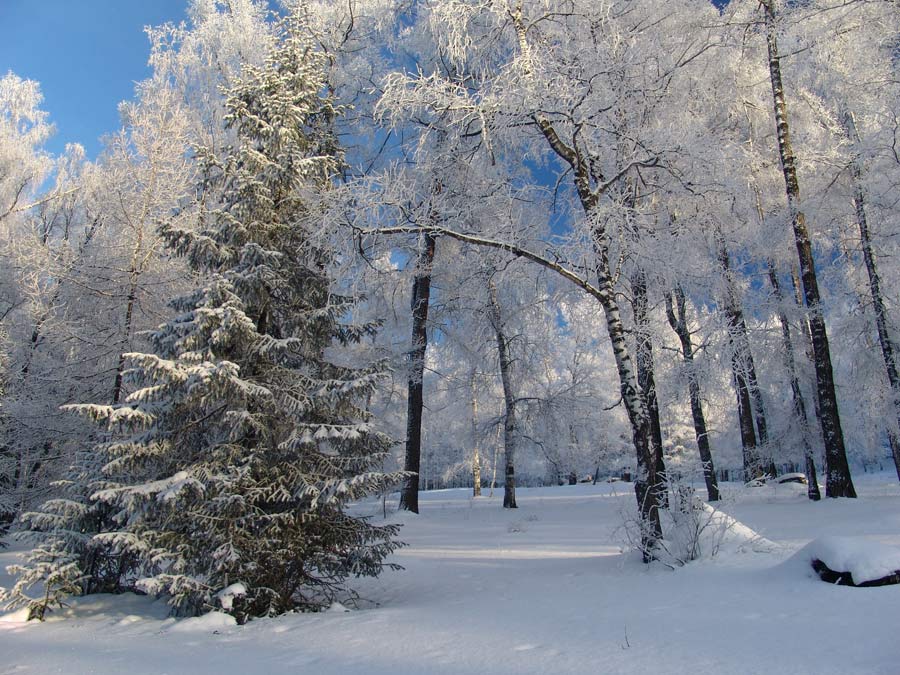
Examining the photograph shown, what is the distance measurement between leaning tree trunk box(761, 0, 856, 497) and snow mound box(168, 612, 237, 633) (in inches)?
464

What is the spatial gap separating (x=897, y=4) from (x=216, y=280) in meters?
12.5

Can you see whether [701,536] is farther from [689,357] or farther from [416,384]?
[416,384]

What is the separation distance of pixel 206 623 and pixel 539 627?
338 centimetres

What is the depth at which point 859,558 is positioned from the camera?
171 inches

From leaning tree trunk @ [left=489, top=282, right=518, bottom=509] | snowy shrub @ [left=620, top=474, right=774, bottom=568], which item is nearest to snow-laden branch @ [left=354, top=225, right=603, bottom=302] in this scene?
snowy shrub @ [left=620, top=474, right=774, bottom=568]

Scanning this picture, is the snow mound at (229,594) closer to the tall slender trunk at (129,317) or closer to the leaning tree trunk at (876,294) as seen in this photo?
the tall slender trunk at (129,317)

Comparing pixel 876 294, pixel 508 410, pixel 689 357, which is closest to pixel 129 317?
pixel 508 410

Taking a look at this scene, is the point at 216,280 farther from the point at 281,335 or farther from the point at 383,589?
the point at 383,589

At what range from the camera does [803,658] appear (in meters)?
3.12

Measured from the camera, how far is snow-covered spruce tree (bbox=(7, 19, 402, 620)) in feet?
19.1

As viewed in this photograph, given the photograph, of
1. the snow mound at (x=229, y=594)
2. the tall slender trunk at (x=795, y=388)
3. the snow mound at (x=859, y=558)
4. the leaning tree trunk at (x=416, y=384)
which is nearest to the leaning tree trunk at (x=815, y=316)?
the tall slender trunk at (x=795, y=388)

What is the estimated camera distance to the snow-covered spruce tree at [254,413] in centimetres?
583

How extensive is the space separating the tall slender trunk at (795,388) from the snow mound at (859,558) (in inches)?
404

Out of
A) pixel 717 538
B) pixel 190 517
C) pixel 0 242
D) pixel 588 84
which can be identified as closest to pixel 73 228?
pixel 0 242
